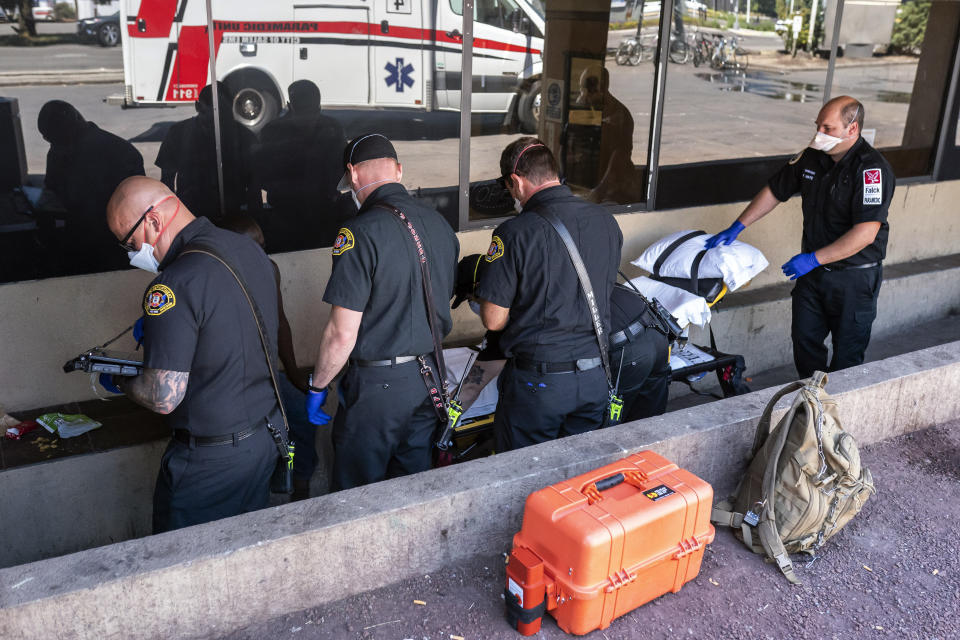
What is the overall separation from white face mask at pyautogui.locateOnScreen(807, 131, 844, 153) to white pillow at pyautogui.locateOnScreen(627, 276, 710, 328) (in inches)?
40.6

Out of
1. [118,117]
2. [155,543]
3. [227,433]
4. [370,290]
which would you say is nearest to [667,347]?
[370,290]

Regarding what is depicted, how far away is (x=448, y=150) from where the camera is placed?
507 cm

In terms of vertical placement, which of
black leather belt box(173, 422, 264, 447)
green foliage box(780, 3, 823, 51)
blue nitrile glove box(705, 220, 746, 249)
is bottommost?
black leather belt box(173, 422, 264, 447)

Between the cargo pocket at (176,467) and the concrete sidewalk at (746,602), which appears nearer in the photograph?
the concrete sidewalk at (746,602)

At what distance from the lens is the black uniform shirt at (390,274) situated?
3.03 metres

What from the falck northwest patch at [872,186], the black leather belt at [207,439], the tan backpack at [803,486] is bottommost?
the tan backpack at [803,486]

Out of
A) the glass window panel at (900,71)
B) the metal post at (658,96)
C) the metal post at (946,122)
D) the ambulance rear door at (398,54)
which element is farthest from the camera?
the glass window panel at (900,71)

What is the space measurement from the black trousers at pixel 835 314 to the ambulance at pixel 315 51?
7.87 ft

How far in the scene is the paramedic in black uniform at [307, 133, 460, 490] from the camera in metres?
3.04

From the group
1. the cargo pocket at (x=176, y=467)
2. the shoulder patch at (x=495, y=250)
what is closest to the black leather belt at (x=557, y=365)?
Answer: the shoulder patch at (x=495, y=250)

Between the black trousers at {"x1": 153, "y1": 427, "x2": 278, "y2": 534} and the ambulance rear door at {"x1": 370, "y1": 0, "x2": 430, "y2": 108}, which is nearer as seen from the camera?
the black trousers at {"x1": 153, "y1": 427, "x2": 278, "y2": 534}

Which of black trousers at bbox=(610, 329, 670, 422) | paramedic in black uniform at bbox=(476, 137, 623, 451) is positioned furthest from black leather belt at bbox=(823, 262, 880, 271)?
paramedic in black uniform at bbox=(476, 137, 623, 451)

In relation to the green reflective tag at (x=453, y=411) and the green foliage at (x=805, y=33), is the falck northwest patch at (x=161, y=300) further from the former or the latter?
the green foliage at (x=805, y=33)

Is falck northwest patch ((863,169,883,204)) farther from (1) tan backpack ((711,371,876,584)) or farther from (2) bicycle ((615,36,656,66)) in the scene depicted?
(2) bicycle ((615,36,656,66))
